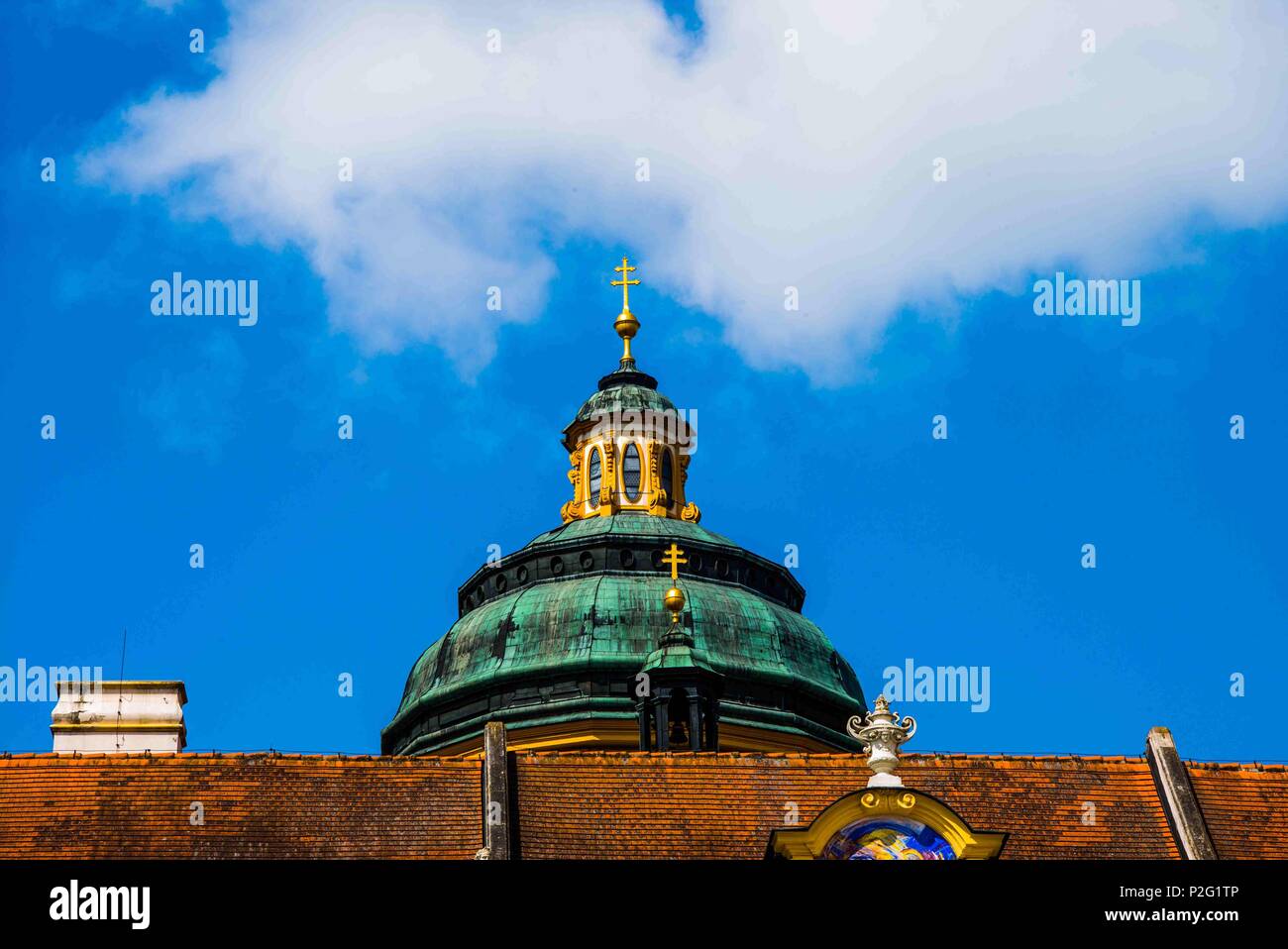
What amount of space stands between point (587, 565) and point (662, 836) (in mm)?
27595

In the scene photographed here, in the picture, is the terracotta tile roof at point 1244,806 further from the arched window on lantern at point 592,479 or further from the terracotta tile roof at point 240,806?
the arched window on lantern at point 592,479

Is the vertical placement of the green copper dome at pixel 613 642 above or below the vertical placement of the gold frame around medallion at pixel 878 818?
above

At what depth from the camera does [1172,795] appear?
165 feet

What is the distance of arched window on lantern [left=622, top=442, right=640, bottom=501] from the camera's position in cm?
8044

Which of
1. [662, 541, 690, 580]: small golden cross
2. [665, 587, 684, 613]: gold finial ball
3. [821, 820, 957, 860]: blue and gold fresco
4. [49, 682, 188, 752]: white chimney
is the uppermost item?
[662, 541, 690, 580]: small golden cross

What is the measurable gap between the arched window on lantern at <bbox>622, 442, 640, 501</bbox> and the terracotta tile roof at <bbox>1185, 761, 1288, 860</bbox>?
30826mm

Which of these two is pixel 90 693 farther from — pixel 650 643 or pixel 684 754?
pixel 650 643

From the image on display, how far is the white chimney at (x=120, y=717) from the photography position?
5762cm

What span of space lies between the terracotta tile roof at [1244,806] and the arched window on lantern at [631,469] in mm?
30826

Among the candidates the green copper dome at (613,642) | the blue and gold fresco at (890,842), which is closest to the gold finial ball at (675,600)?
the green copper dome at (613,642)

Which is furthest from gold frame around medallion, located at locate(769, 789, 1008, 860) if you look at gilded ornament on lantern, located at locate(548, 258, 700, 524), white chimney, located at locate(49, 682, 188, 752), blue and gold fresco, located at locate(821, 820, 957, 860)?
gilded ornament on lantern, located at locate(548, 258, 700, 524)

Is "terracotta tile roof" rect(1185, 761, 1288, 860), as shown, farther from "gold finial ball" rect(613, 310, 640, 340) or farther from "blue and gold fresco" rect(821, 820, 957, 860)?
"gold finial ball" rect(613, 310, 640, 340)
